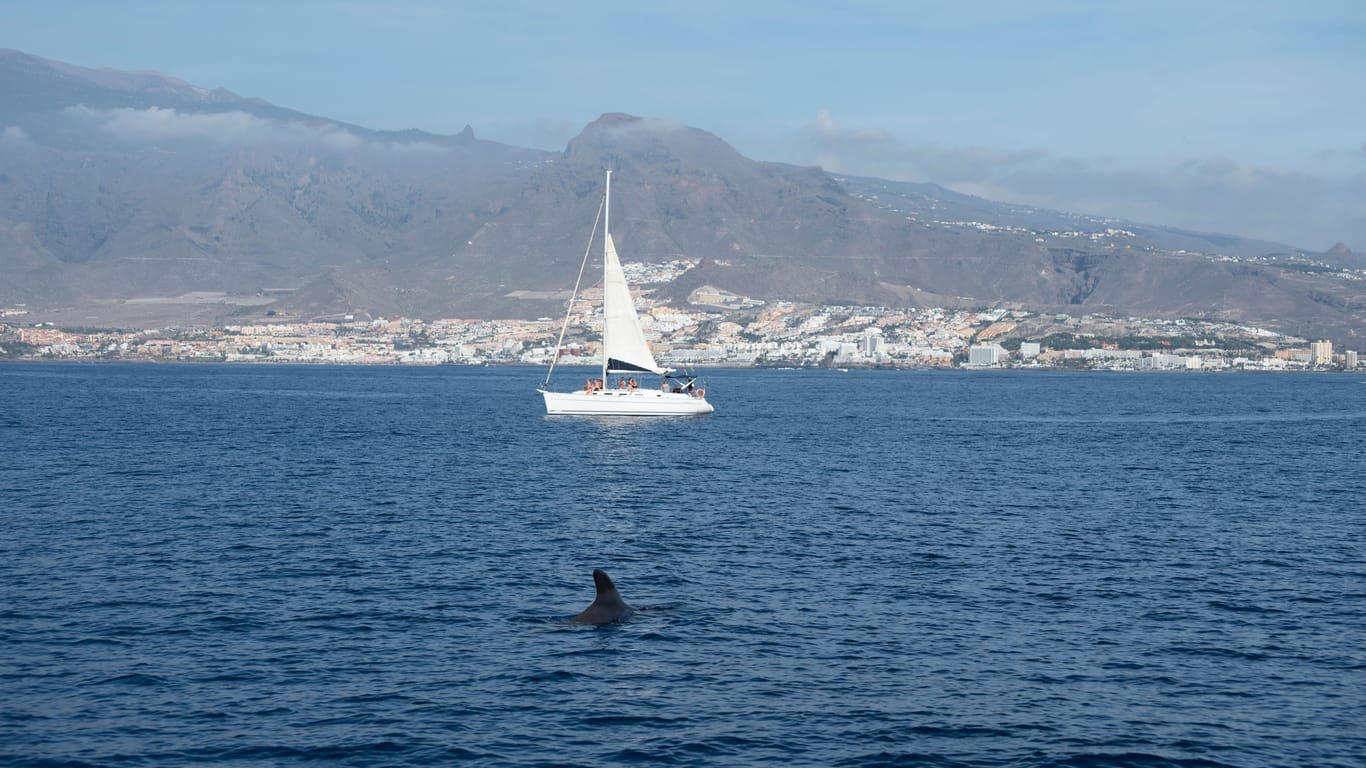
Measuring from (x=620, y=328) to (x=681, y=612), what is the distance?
231ft

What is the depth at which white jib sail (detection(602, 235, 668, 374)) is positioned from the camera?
339 ft

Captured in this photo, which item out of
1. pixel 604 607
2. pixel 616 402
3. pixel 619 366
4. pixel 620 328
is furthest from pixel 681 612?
pixel 619 366

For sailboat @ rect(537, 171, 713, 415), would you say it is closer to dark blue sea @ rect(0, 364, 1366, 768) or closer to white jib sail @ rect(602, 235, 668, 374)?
white jib sail @ rect(602, 235, 668, 374)

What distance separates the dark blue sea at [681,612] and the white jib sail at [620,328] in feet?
95.3

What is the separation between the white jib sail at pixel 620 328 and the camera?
10338cm

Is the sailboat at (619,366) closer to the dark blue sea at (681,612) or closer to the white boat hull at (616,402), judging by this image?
the white boat hull at (616,402)

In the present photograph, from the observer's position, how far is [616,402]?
4134 inches

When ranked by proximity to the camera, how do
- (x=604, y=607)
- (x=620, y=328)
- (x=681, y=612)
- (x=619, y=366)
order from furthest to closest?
(x=619, y=366) → (x=620, y=328) → (x=681, y=612) → (x=604, y=607)

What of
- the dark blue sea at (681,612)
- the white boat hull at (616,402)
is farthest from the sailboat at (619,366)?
the dark blue sea at (681,612)

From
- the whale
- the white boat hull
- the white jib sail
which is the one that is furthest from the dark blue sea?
the white boat hull

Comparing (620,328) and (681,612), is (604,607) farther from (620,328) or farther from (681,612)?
(620,328)

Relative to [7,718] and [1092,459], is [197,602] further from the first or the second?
[1092,459]

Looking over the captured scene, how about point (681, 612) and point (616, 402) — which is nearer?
point (681, 612)

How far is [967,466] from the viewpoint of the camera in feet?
239
